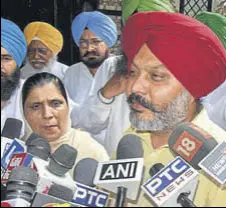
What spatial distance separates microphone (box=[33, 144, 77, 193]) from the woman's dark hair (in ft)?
0.95

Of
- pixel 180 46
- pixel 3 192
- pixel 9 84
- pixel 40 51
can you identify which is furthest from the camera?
pixel 40 51

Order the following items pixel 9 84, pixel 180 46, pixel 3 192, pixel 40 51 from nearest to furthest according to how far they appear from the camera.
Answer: pixel 3 192
pixel 9 84
pixel 180 46
pixel 40 51

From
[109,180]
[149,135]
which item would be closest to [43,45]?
[149,135]

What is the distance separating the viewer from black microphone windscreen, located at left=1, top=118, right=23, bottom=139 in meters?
2.11

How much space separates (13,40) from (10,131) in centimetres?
33

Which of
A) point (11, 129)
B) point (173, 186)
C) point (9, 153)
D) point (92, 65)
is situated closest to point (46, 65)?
point (92, 65)

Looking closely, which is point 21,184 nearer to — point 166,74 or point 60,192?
point 60,192

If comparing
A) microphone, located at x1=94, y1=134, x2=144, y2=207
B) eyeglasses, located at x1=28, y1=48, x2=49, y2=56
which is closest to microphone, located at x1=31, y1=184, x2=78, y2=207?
microphone, located at x1=94, y1=134, x2=144, y2=207

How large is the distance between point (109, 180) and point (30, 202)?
0.83 ft

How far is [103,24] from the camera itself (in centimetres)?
237

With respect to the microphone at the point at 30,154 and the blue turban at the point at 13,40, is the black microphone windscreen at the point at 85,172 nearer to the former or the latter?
the microphone at the point at 30,154

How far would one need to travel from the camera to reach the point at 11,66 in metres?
2.08

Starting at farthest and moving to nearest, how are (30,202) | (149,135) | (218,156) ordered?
(149,135) → (218,156) → (30,202)

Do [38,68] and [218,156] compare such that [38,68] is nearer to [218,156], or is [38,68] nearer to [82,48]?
[82,48]
